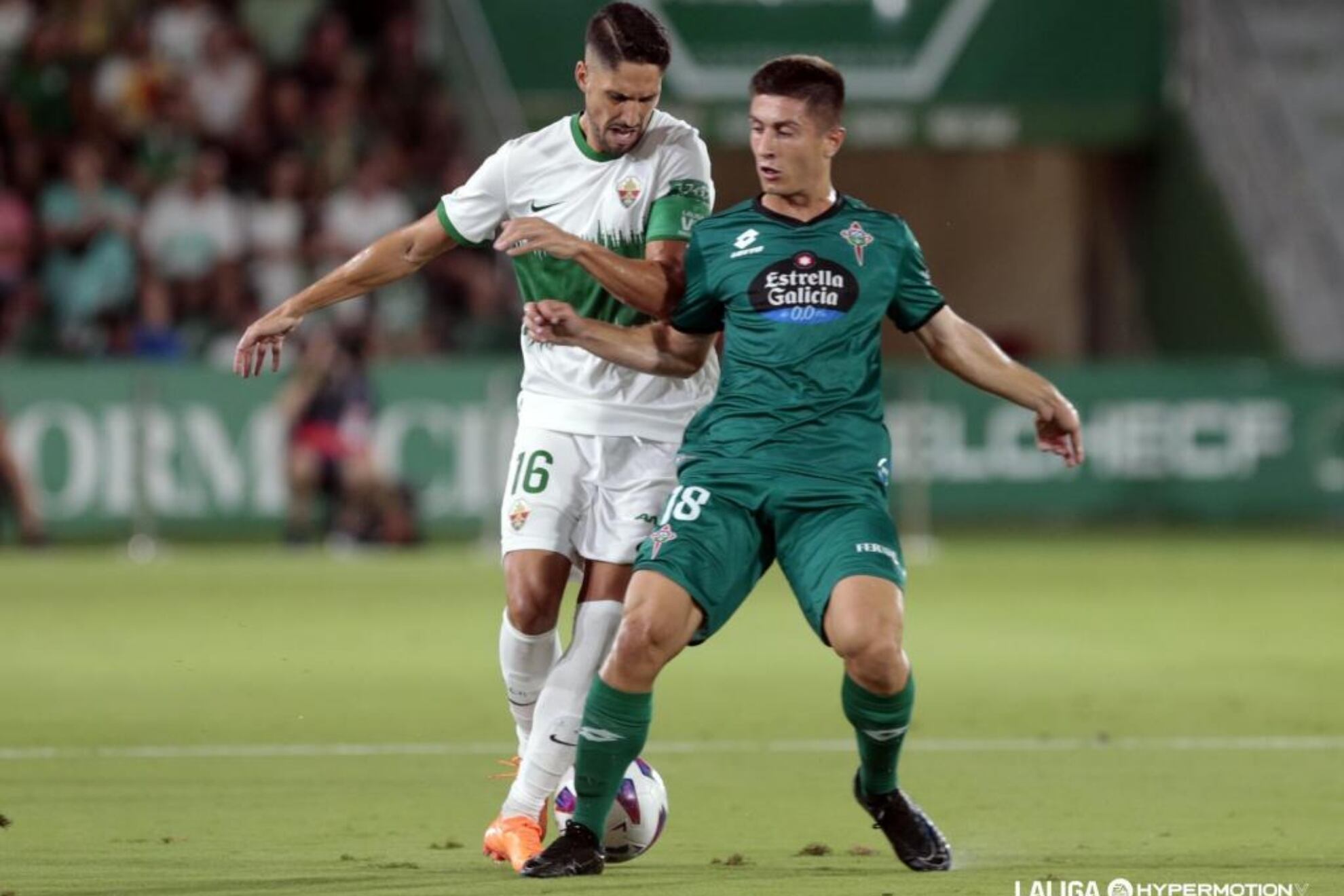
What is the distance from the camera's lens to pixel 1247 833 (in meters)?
7.62

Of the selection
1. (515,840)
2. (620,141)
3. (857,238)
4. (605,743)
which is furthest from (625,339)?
(515,840)

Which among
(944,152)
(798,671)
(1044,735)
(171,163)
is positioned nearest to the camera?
(1044,735)

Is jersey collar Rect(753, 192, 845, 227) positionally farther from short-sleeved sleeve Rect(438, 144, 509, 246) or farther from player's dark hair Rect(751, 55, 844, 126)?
short-sleeved sleeve Rect(438, 144, 509, 246)

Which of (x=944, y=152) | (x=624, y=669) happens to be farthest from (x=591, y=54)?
(x=944, y=152)

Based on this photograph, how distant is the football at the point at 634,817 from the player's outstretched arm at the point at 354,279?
1.64 m

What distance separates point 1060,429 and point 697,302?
113 cm

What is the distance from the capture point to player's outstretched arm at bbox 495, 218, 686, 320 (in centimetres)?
706

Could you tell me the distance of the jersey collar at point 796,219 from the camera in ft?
23.7

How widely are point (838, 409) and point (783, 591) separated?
10211 millimetres

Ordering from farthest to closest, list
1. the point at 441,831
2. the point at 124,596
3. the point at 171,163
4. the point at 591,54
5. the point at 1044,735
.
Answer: the point at 171,163
the point at 124,596
the point at 1044,735
the point at 441,831
the point at 591,54

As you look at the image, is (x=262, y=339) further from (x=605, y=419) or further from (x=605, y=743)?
(x=605, y=743)

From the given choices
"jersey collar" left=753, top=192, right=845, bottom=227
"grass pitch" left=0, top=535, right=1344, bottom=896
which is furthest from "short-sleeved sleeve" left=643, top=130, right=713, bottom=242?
"grass pitch" left=0, top=535, right=1344, bottom=896

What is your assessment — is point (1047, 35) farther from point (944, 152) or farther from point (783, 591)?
point (783, 591)

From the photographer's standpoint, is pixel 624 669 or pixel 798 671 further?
pixel 798 671
